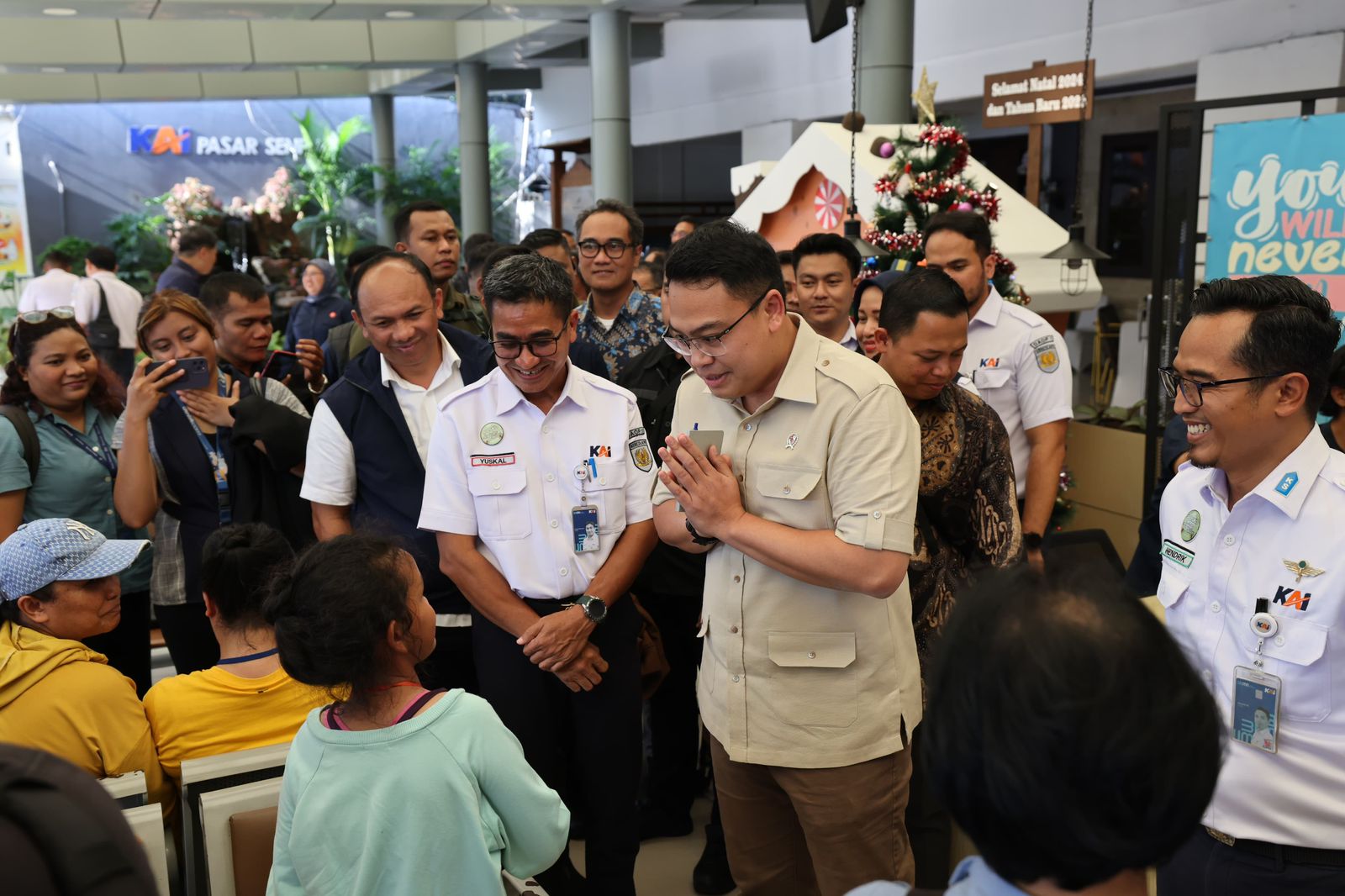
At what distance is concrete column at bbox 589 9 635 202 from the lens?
9.27m

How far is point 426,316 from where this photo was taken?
111 inches

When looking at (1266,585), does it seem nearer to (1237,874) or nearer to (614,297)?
(1237,874)

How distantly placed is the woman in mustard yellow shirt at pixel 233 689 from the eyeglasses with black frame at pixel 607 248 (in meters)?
1.90

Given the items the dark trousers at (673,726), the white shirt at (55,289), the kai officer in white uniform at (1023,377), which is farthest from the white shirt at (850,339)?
the white shirt at (55,289)

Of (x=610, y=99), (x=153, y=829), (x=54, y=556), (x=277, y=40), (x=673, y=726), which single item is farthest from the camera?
(x=277, y=40)

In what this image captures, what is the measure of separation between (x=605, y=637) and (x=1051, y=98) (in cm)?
493

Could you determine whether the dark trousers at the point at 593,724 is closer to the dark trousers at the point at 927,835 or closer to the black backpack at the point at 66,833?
the dark trousers at the point at 927,835

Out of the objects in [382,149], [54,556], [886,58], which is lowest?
[54,556]

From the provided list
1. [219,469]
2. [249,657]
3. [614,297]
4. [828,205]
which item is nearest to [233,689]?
[249,657]

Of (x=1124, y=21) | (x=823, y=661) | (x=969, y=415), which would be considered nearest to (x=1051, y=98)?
(x=1124, y=21)

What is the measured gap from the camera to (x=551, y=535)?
247cm

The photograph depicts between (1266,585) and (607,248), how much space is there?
259cm

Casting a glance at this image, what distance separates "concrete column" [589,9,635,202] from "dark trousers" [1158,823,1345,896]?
323 inches

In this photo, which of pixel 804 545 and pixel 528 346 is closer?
pixel 804 545
